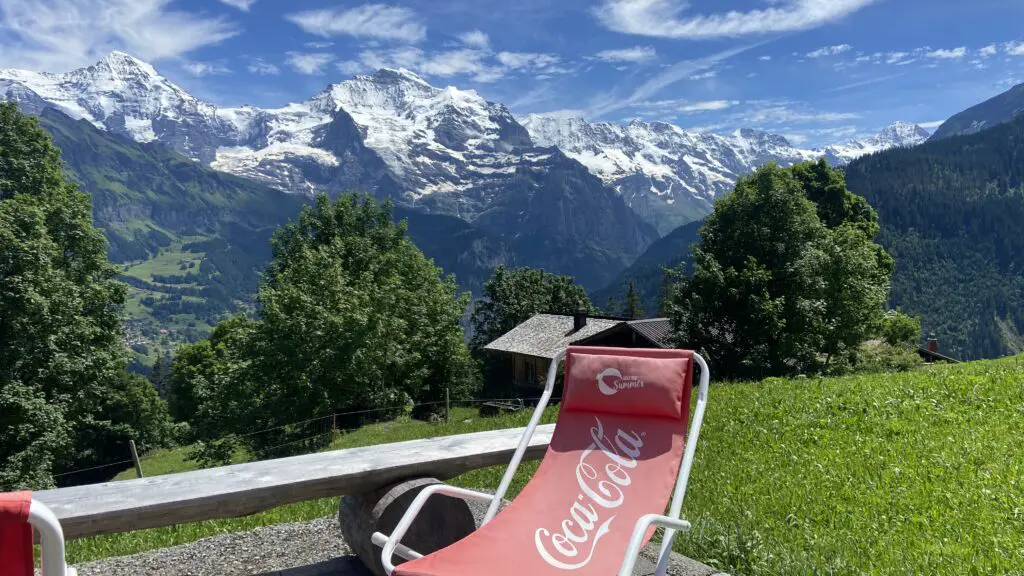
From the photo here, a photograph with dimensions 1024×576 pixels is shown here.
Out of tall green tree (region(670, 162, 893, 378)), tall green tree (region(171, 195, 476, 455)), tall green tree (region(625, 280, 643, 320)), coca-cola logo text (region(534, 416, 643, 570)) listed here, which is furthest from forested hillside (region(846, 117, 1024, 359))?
coca-cola logo text (region(534, 416, 643, 570))

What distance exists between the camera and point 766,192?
23.8m

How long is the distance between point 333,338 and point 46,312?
9.50 m

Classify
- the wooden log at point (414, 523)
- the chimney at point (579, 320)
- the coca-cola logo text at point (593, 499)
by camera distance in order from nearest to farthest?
1. the coca-cola logo text at point (593, 499)
2. the wooden log at point (414, 523)
3. the chimney at point (579, 320)

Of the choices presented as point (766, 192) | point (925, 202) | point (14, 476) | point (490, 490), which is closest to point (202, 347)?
point (14, 476)

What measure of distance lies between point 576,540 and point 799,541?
1747mm

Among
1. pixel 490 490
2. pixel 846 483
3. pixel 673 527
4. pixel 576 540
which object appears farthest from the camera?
pixel 490 490

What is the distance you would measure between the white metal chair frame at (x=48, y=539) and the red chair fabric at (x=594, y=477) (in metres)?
1.56

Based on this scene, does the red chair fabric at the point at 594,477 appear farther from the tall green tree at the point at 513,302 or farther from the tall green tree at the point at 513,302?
the tall green tree at the point at 513,302

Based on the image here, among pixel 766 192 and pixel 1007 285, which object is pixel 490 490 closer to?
pixel 766 192

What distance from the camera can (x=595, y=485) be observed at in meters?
3.93

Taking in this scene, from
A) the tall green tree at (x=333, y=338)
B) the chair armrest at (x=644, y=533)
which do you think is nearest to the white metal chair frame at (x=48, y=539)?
the chair armrest at (x=644, y=533)

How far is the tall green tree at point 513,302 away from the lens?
65.4 m

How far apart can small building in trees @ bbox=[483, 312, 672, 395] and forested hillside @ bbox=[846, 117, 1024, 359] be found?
138978 millimetres

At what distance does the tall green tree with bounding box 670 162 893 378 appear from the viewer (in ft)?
71.9
